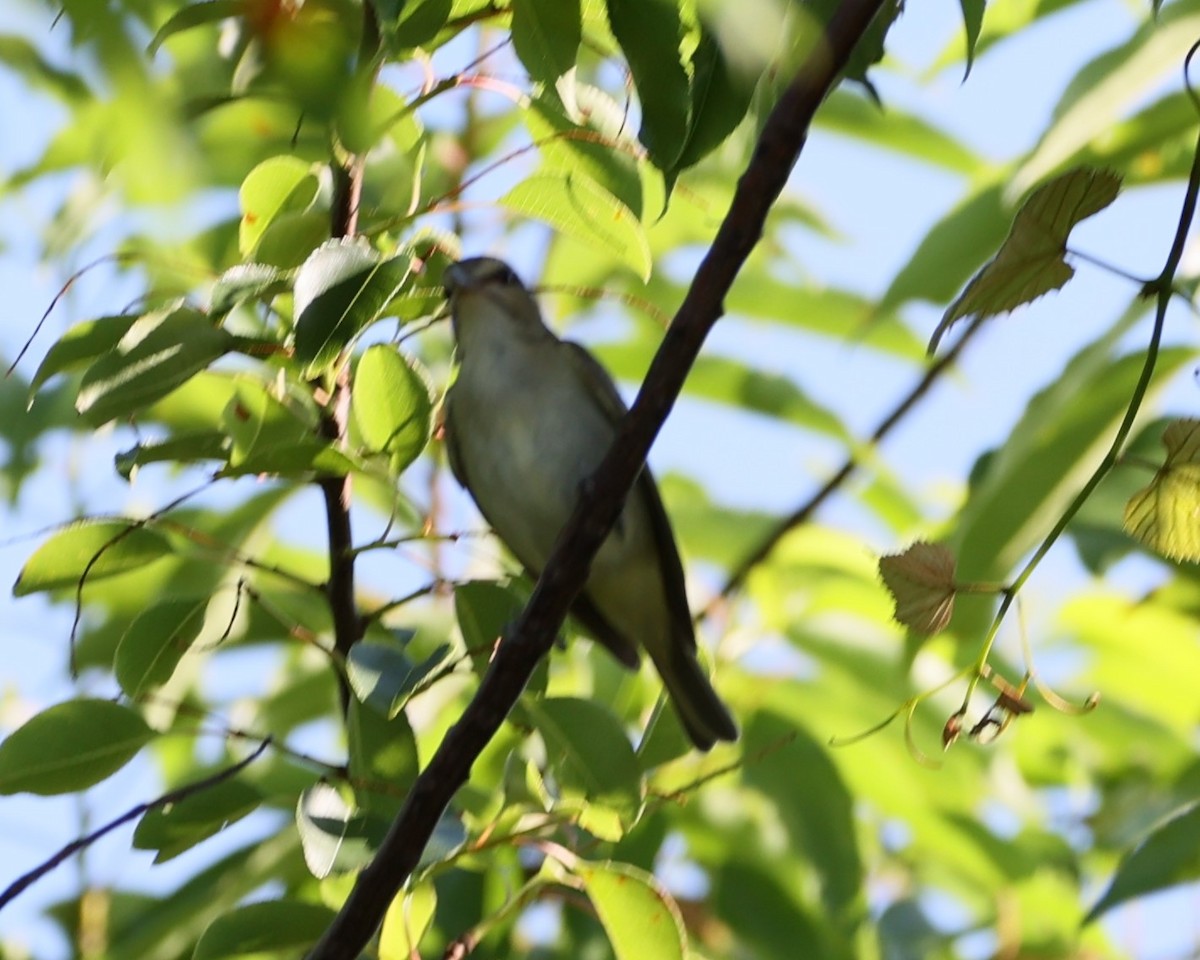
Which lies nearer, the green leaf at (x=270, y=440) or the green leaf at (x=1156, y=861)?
the green leaf at (x=270, y=440)

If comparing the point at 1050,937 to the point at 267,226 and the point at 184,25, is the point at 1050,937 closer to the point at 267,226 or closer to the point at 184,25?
the point at 267,226

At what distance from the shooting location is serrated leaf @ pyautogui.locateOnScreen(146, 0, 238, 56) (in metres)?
1.59

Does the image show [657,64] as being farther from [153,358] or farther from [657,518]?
[657,518]

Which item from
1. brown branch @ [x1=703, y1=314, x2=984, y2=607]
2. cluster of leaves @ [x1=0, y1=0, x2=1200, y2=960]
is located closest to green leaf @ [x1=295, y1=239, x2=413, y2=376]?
cluster of leaves @ [x1=0, y1=0, x2=1200, y2=960]

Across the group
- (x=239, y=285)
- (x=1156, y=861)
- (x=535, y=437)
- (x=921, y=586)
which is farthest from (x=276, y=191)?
(x=535, y=437)

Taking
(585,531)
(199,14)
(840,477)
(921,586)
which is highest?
(840,477)

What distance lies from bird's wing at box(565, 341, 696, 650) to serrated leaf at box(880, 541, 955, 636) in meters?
1.41

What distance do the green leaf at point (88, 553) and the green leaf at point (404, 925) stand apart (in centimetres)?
54

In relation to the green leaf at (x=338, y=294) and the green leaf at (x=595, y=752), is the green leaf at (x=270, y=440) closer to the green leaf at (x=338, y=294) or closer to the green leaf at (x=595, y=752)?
the green leaf at (x=338, y=294)

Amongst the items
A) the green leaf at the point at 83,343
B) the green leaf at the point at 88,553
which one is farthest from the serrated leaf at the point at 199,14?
the green leaf at the point at 88,553

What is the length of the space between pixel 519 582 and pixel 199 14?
33.0 inches

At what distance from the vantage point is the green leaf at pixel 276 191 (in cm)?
186

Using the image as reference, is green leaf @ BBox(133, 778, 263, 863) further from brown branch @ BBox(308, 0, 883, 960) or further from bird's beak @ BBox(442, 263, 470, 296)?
bird's beak @ BBox(442, 263, 470, 296)

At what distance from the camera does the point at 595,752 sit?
2014 mm
